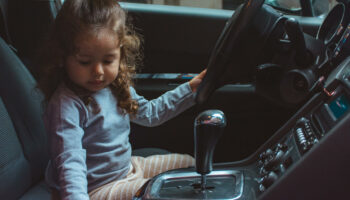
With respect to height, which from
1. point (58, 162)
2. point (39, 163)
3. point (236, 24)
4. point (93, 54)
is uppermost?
point (236, 24)

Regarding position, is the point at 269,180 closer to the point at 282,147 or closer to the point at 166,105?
the point at 282,147

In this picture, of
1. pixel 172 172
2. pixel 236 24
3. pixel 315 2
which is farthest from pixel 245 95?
pixel 236 24

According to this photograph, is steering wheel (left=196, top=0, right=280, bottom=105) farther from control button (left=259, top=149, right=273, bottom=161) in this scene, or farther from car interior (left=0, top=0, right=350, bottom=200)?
control button (left=259, top=149, right=273, bottom=161)

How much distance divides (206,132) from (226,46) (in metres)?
0.19

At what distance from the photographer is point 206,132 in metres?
0.87

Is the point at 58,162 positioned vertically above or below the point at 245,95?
above

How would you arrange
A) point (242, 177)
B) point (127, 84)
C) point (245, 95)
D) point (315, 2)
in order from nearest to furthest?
point (242, 177)
point (127, 84)
point (245, 95)
point (315, 2)

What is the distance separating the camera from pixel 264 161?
1.04 meters

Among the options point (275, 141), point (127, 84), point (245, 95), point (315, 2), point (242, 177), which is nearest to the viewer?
point (242, 177)

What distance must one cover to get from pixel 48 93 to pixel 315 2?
1.20 m

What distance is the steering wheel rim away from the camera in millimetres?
877

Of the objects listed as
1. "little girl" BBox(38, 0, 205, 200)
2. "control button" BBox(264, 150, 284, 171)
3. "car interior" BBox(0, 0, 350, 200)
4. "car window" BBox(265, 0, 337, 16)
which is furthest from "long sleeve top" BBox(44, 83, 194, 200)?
"car window" BBox(265, 0, 337, 16)

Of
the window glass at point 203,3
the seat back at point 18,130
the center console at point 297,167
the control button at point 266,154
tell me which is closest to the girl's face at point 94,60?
the seat back at point 18,130

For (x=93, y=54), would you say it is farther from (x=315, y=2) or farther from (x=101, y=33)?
(x=315, y=2)
